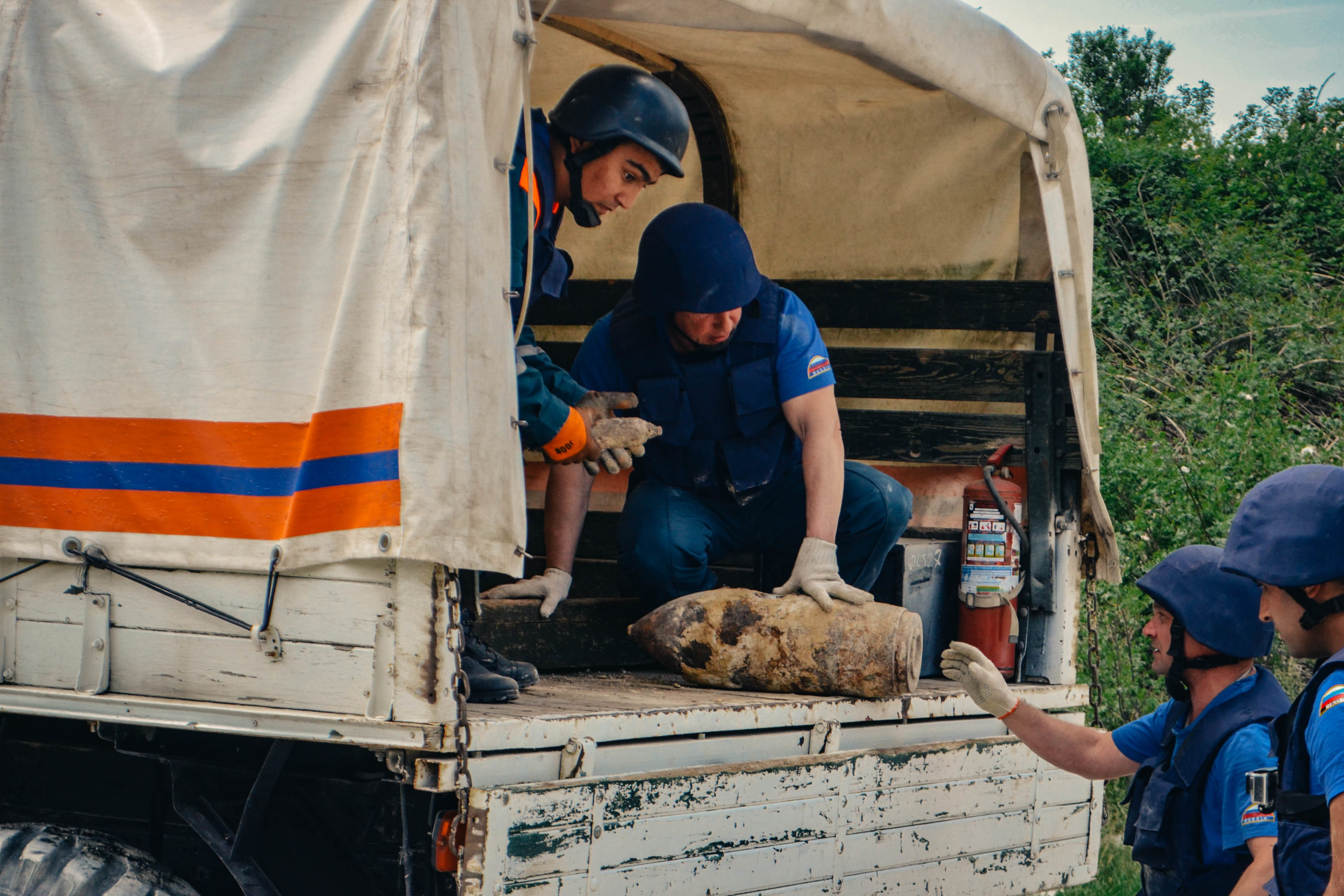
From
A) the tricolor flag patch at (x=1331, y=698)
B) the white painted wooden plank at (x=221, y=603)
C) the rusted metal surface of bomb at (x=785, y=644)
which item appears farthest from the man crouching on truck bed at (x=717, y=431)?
the tricolor flag patch at (x=1331, y=698)

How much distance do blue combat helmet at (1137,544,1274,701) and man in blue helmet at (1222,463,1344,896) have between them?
27.3 inches

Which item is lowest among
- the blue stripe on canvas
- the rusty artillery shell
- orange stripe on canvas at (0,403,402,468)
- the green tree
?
the blue stripe on canvas

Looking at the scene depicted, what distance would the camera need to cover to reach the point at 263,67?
2635mm

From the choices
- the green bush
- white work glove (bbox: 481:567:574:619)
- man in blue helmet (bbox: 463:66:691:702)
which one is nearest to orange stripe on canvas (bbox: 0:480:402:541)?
man in blue helmet (bbox: 463:66:691:702)

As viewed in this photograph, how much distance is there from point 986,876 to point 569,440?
1739 mm

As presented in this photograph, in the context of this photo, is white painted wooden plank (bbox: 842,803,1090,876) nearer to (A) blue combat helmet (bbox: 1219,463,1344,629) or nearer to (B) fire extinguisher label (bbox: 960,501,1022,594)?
(B) fire extinguisher label (bbox: 960,501,1022,594)

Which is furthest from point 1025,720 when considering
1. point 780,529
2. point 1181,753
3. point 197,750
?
point 197,750

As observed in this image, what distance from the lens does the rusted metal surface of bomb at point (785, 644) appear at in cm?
352

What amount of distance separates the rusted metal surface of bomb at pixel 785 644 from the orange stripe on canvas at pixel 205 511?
1.43 m

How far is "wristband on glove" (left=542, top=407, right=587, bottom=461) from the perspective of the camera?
10.8 feet

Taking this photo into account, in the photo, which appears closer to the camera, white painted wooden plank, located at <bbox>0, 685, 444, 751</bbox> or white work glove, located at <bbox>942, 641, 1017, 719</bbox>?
white painted wooden plank, located at <bbox>0, 685, 444, 751</bbox>

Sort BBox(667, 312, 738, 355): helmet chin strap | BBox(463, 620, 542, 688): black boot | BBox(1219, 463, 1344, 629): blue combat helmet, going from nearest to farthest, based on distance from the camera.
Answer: BBox(1219, 463, 1344, 629): blue combat helmet → BBox(463, 620, 542, 688): black boot → BBox(667, 312, 738, 355): helmet chin strap

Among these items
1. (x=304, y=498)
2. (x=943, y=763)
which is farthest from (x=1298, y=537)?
(x=304, y=498)

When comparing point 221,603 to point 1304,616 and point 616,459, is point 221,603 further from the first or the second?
point 1304,616
